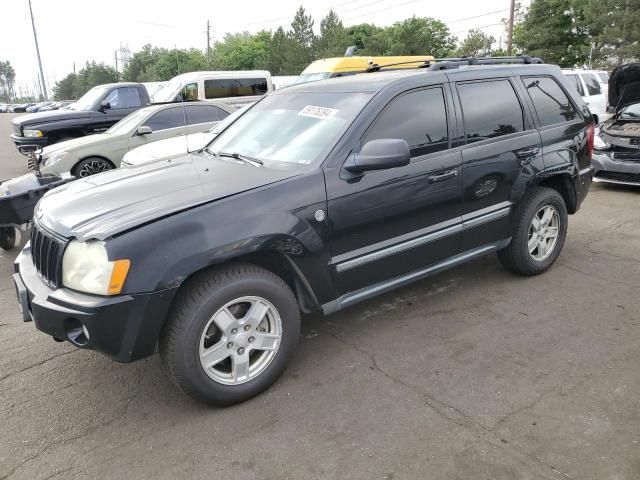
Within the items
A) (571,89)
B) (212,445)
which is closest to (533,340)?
(212,445)

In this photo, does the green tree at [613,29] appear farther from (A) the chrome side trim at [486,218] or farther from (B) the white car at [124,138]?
(A) the chrome side trim at [486,218]

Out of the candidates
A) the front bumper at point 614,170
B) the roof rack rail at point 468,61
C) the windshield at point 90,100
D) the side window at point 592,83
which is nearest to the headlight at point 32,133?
the windshield at point 90,100

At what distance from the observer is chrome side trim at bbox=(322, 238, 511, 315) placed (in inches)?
133

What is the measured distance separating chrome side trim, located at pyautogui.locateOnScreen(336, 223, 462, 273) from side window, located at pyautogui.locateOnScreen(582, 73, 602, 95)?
1222cm

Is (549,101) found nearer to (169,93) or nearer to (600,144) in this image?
(600,144)

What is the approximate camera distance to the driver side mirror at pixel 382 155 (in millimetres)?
3115

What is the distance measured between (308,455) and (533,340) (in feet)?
6.15

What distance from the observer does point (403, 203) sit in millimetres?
3486

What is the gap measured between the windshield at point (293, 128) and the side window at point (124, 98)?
9.28 metres

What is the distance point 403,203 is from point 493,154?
1.02 m

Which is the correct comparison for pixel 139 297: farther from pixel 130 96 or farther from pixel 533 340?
pixel 130 96

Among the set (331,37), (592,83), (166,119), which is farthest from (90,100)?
(331,37)

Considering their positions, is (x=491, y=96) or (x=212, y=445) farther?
(x=491, y=96)

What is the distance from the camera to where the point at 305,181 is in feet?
10.2
